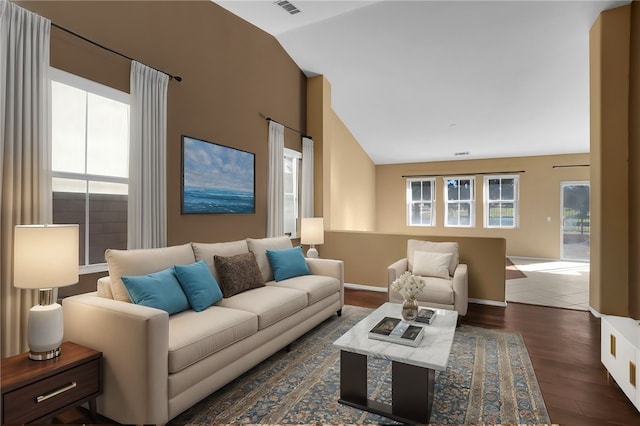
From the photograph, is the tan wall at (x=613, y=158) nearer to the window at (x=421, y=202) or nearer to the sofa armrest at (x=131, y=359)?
the sofa armrest at (x=131, y=359)

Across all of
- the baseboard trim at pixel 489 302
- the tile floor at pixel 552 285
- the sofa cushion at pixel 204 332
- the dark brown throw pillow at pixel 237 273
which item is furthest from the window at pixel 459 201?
the sofa cushion at pixel 204 332

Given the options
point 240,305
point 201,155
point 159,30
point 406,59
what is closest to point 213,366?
point 240,305

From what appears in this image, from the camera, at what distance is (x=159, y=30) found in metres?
3.37

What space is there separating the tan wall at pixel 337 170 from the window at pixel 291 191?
38 cm

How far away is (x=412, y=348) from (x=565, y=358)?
176 cm

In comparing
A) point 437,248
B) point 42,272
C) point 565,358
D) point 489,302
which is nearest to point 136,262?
point 42,272

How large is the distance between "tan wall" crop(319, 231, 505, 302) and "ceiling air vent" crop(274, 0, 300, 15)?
322 centimetres

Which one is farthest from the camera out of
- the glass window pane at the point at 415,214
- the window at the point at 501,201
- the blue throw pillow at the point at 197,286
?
the glass window pane at the point at 415,214

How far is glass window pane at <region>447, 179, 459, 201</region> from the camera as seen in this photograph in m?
9.33

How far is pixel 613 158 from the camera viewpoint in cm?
390

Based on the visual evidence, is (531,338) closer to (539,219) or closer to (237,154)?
(237,154)

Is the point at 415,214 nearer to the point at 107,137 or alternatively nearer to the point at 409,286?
the point at 409,286

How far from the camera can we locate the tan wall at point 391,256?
14.9 ft

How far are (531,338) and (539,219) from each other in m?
6.11
